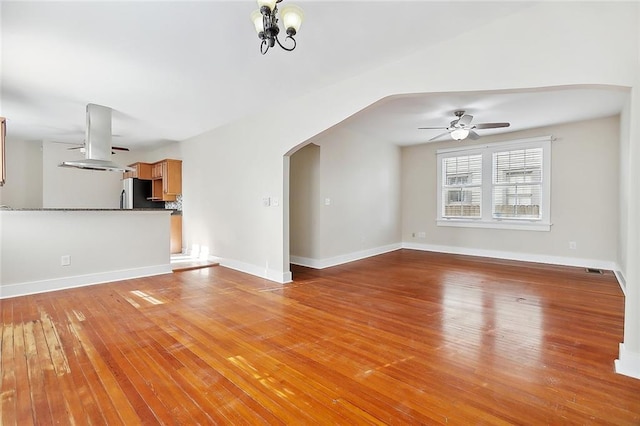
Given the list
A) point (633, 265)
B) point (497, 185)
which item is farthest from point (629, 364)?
point (497, 185)

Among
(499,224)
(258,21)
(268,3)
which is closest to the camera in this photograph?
(268,3)

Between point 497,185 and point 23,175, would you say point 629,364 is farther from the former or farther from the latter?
point 23,175

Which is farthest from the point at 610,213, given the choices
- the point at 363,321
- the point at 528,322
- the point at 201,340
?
the point at 201,340

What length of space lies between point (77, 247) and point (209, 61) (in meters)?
3.40

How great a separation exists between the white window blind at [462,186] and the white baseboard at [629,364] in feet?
16.2

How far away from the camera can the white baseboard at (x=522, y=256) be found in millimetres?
5250

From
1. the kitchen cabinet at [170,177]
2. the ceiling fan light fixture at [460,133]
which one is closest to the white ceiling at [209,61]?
the ceiling fan light fixture at [460,133]

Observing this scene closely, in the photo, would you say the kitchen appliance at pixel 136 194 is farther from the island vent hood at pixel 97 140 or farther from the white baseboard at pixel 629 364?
the white baseboard at pixel 629 364

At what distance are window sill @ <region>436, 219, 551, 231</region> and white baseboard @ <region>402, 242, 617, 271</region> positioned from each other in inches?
A: 20.8

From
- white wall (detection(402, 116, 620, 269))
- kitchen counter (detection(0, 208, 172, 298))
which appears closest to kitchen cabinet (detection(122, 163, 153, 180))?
kitchen counter (detection(0, 208, 172, 298))

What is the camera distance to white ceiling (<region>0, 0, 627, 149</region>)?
7.83 feet

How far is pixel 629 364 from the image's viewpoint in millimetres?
2035

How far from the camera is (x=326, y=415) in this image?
1668 millimetres

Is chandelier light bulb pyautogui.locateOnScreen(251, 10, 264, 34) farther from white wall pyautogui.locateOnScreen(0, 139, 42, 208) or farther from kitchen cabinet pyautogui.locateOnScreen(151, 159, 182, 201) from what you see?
white wall pyautogui.locateOnScreen(0, 139, 42, 208)
